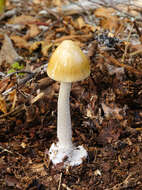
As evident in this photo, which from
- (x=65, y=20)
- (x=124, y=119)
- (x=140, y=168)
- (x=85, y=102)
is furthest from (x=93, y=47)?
(x=140, y=168)

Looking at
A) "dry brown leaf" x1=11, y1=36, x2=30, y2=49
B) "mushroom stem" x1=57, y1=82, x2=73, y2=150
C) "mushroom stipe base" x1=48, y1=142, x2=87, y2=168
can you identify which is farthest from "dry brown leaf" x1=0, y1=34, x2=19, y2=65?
"mushroom stipe base" x1=48, y1=142, x2=87, y2=168

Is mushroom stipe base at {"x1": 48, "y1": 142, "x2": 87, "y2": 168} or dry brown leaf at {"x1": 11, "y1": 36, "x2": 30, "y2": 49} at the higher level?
dry brown leaf at {"x1": 11, "y1": 36, "x2": 30, "y2": 49}

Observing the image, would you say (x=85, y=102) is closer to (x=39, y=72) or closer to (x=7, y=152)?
(x=39, y=72)

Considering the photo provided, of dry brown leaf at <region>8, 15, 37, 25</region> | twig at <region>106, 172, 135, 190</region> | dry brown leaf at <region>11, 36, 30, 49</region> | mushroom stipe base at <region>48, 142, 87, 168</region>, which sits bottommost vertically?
twig at <region>106, 172, 135, 190</region>

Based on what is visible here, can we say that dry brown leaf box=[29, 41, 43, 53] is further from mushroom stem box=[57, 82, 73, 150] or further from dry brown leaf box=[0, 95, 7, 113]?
mushroom stem box=[57, 82, 73, 150]

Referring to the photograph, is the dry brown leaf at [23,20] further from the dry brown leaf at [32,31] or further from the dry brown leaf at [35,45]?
the dry brown leaf at [35,45]

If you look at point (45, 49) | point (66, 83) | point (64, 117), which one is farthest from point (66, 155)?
point (45, 49)
